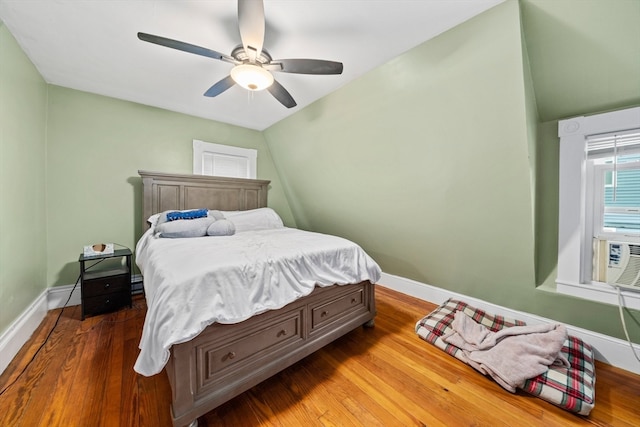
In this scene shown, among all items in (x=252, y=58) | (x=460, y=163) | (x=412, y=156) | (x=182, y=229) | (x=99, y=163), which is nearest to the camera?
(x=252, y=58)

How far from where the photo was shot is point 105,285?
241 centimetres

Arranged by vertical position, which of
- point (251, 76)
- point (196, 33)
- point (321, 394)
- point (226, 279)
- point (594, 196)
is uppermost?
point (196, 33)

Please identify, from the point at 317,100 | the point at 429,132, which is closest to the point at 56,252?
the point at 317,100

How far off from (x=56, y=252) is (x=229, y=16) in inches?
121

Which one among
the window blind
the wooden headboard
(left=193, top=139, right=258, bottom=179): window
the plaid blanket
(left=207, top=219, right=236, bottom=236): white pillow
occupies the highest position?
(left=193, top=139, right=258, bottom=179): window

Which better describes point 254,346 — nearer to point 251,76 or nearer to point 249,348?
point 249,348

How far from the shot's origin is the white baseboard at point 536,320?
1696mm

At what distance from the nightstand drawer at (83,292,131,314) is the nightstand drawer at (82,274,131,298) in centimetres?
4

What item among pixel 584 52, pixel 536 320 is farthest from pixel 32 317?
pixel 584 52

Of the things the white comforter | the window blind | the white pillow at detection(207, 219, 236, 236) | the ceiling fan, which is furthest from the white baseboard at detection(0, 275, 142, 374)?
the window blind

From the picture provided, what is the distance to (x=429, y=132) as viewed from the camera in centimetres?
205

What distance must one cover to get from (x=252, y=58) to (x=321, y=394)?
2290 millimetres

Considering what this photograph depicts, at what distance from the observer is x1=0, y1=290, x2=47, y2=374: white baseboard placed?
162 centimetres

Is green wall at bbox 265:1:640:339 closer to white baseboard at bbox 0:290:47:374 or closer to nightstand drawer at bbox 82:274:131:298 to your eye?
nightstand drawer at bbox 82:274:131:298
